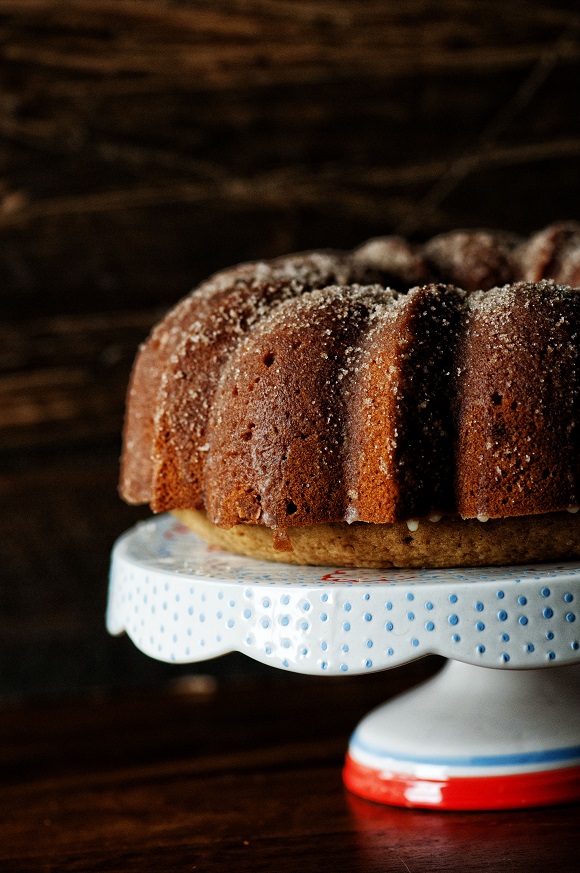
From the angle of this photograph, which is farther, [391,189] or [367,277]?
[391,189]

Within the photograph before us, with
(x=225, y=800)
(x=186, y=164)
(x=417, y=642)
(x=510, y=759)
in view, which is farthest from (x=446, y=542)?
(x=186, y=164)

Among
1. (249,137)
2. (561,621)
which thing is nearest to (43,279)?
(249,137)

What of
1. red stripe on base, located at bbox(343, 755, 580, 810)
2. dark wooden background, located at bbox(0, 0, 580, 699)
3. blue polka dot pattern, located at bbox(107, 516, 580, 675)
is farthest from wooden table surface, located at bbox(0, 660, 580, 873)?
dark wooden background, located at bbox(0, 0, 580, 699)

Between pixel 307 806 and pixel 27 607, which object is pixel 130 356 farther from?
pixel 307 806

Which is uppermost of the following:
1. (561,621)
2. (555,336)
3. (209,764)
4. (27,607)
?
(555,336)

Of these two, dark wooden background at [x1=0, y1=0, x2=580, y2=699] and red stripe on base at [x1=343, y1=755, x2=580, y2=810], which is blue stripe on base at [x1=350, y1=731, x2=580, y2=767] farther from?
dark wooden background at [x1=0, y1=0, x2=580, y2=699]

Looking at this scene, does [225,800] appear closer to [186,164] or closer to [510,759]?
[510,759]
